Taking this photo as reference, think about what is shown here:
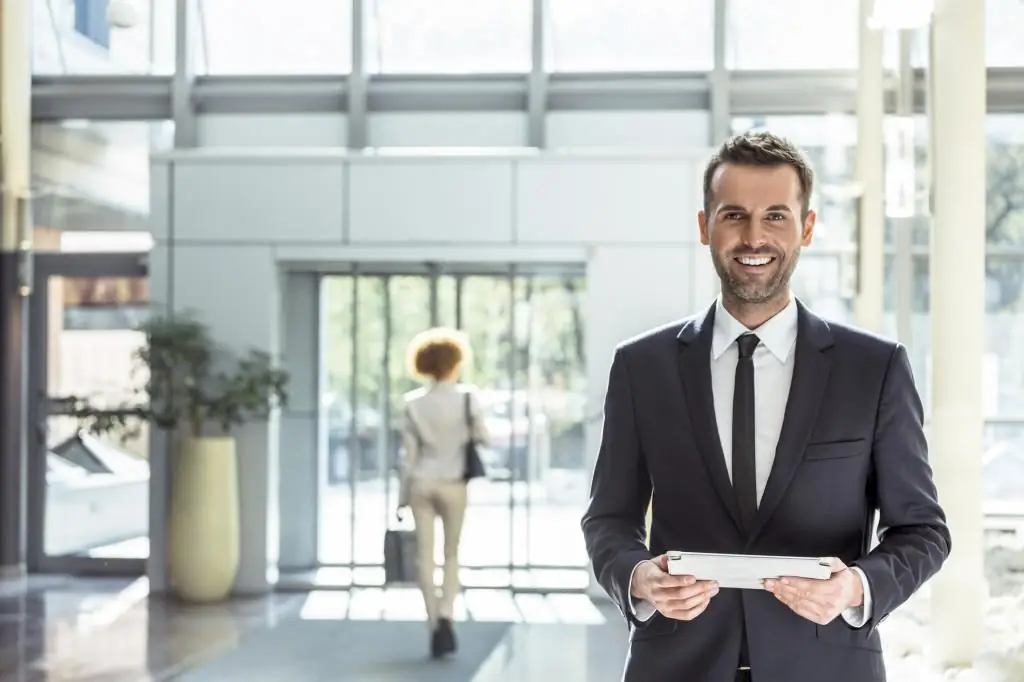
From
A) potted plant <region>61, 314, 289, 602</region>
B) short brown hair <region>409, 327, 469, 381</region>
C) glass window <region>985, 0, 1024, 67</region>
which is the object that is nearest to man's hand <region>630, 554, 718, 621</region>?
glass window <region>985, 0, 1024, 67</region>

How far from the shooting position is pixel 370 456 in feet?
35.7

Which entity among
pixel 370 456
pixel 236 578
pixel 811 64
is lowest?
pixel 236 578

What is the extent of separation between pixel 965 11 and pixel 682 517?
3.84 meters

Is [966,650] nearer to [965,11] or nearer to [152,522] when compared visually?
[965,11]

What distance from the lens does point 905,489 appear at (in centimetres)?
187

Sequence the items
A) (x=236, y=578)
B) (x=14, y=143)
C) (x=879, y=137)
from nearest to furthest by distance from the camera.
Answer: (x=14, y=143)
(x=879, y=137)
(x=236, y=578)

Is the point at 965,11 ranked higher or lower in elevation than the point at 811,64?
lower

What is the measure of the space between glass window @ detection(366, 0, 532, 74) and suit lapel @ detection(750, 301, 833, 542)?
32.5ft

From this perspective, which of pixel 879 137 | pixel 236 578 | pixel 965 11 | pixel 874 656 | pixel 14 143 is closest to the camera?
pixel 874 656

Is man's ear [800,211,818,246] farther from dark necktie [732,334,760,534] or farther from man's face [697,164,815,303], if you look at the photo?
dark necktie [732,334,760,534]

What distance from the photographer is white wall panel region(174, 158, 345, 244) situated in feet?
35.0

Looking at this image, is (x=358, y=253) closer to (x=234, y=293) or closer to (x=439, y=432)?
(x=234, y=293)

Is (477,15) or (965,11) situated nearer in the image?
(965,11)

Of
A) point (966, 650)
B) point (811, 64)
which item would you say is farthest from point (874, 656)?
point (811, 64)
